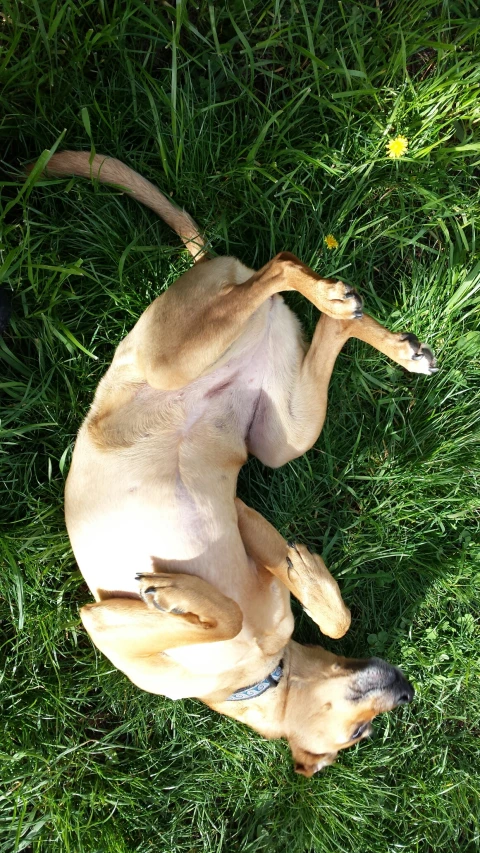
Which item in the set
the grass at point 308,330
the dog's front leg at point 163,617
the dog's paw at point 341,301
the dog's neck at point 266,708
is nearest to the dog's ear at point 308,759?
the dog's neck at point 266,708

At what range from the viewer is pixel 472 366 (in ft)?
11.4

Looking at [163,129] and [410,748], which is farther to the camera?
[410,748]

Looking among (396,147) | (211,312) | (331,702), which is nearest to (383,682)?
(331,702)

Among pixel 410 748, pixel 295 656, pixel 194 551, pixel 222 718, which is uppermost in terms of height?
pixel 194 551

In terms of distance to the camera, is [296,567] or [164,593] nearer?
[164,593]

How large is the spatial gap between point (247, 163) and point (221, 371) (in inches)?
43.1

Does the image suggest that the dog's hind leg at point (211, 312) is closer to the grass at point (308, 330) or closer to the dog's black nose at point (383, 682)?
the grass at point (308, 330)

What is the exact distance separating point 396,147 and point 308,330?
1005mm

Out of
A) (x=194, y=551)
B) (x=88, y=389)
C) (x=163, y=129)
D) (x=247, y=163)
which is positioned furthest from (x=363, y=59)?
(x=194, y=551)

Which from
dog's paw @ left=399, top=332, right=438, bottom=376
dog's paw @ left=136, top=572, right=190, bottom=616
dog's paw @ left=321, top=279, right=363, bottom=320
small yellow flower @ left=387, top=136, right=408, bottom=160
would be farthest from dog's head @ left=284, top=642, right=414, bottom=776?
small yellow flower @ left=387, top=136, right=408, bottom=160

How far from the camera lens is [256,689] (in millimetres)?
2811

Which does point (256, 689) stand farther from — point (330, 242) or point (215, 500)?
point (330, 242)

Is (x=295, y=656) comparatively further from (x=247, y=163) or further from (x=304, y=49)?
(x=304, y=49)

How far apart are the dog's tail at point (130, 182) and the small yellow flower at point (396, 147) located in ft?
3.47
